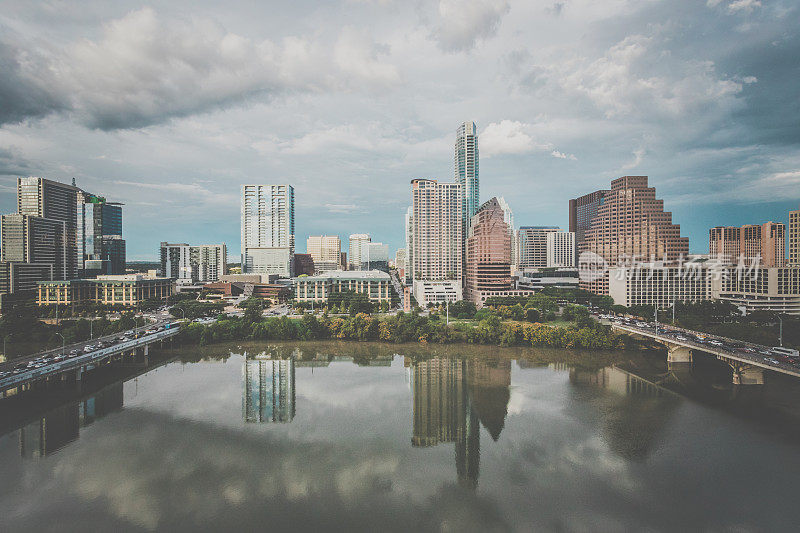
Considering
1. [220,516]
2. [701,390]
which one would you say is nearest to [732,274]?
[701,390]

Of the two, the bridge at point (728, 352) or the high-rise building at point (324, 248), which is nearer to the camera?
the bridge at point (728, 352)

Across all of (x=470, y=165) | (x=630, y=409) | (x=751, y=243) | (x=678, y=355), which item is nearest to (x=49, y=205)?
(x=470, y=165)

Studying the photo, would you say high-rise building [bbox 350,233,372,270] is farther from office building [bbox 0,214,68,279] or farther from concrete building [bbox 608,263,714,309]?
concrete building [bbox 608,263,714,309]

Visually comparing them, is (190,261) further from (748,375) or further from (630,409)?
(748,375)

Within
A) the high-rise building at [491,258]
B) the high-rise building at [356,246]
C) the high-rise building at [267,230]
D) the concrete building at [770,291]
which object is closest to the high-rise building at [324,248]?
the high-rise building at [356,246]

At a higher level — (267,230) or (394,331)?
(267,230)

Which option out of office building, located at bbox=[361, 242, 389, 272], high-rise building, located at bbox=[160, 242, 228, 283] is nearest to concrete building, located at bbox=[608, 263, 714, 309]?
high-rise building, located at bbox=[160, 242, 228, 283]

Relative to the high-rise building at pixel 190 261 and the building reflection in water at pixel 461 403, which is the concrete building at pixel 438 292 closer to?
the building reflection in water at pixel 461 403

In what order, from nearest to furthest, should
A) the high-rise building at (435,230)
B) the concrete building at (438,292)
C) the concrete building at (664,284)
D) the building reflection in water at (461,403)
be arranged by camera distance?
the building reflection in water at (461,403) < the concrete building at (664,284) < the concrete building at (438,292) < the high-rise building at (435,230)
